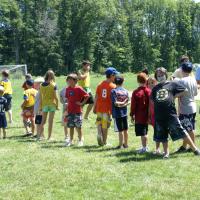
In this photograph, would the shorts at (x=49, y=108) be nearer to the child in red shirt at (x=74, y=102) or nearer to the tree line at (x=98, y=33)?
the child in red shirt at (x=74, y=102)

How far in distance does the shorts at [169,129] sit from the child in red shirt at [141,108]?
1.90 ft

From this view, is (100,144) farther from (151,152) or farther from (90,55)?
(90,55)

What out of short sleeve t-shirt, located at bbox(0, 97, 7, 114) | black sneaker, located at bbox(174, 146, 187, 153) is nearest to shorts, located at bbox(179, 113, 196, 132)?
black sneaker, located at bbox(174, 146, 187, 153)

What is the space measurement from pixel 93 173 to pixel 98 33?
73225mm

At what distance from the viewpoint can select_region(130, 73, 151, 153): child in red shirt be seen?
9664 mm

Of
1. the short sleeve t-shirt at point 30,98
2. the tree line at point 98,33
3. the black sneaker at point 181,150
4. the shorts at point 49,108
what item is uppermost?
the tree line at point 98,33

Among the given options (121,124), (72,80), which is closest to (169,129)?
(121,124)

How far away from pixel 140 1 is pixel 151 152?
81.9 meters

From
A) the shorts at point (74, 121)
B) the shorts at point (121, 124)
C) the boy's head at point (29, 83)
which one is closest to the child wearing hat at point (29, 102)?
the boy's head at point (29, 83)

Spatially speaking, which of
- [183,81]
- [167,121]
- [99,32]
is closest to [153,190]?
[167,121]

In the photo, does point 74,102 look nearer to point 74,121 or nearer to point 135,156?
point 74,121

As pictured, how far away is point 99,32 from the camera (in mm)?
80688

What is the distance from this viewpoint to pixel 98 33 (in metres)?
80.1

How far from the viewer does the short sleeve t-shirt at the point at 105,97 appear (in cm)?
1062
